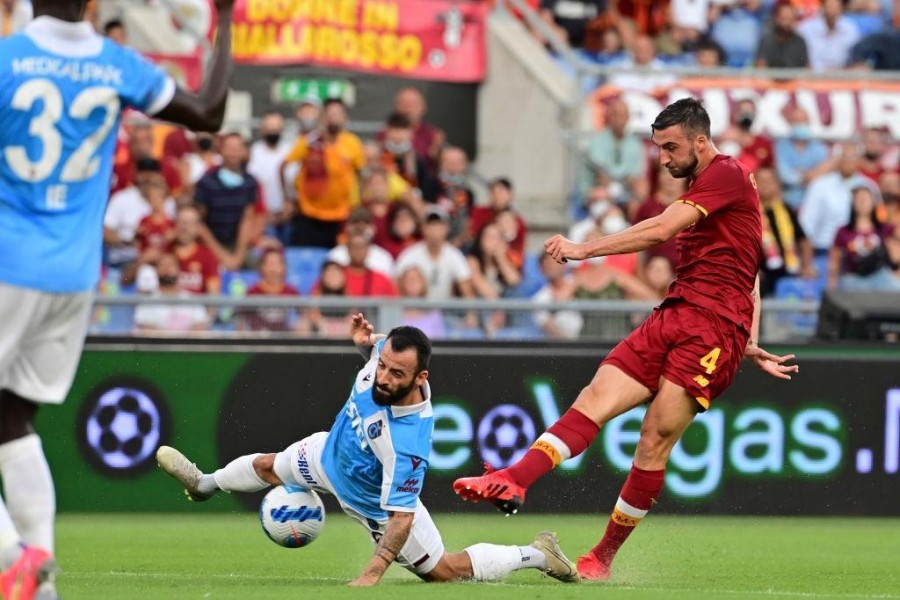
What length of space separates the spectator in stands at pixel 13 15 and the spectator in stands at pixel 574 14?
271 inches

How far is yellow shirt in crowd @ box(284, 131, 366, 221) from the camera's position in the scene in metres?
15.9

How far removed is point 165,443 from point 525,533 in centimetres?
282

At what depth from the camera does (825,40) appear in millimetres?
20766

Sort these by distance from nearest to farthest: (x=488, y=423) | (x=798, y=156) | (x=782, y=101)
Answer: (x=488, y=423) < (x=798, y=156) < (x=782, y=101)

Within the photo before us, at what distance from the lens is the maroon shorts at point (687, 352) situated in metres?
8.78

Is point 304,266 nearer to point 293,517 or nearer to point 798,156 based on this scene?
point 798,156

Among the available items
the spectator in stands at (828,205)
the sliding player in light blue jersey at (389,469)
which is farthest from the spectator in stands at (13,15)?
the sliding player in light blue jersey at (389,469)

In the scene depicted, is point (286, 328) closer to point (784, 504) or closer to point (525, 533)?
point (525, 533)

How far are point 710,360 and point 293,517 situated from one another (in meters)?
2.17

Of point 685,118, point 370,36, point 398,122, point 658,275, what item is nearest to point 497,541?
point 685,118

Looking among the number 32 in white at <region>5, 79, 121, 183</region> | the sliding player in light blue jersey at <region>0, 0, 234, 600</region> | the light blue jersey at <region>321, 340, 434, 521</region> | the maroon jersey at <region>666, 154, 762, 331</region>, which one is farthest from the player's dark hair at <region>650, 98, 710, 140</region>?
the number 32 in white at <region>5, 79, 121, 183</region>

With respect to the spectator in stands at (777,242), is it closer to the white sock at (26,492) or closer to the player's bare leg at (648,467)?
the player's bare leg at (648,467)

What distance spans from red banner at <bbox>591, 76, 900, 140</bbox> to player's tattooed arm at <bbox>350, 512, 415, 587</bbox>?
37.1 feet

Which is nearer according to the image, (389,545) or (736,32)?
(389,545)
